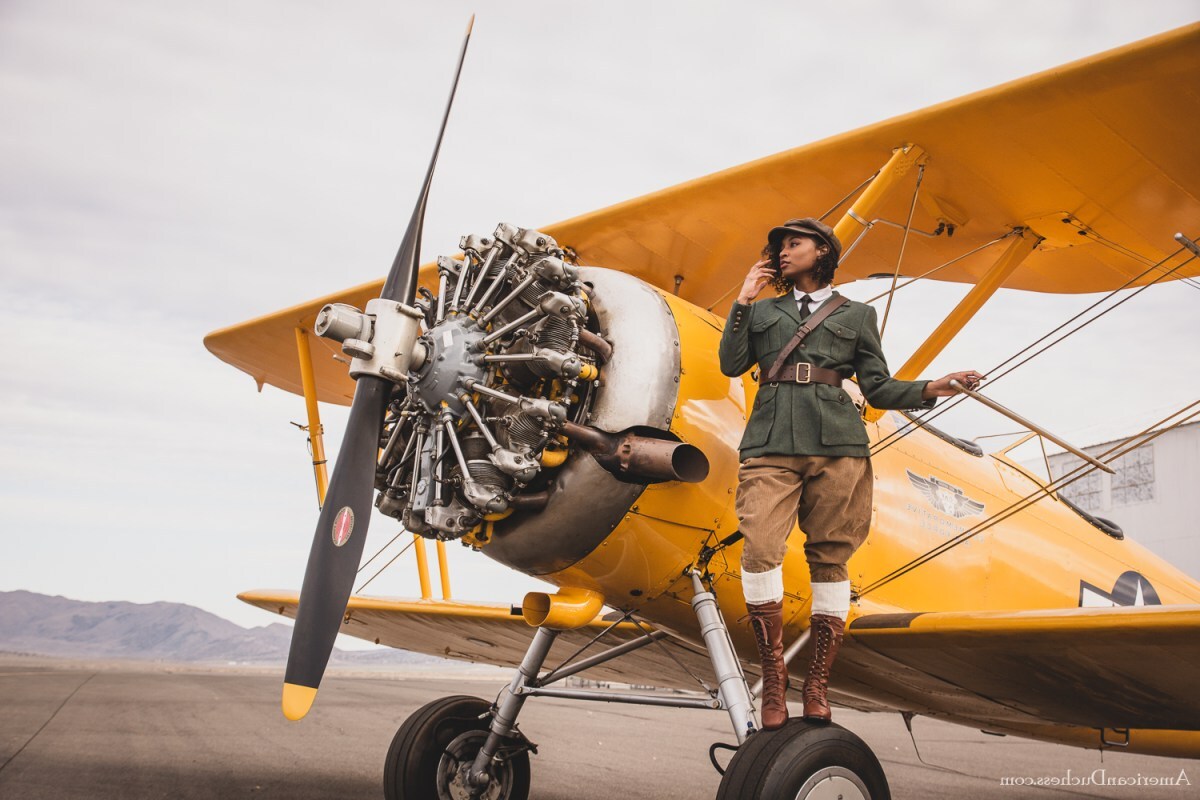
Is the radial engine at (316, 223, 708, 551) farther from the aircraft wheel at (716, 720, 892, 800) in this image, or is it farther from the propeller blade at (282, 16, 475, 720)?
the aircraft wheel at (716, 720, 892, 800)

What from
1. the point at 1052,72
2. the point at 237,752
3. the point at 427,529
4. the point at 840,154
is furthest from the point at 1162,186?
the point at 237,752

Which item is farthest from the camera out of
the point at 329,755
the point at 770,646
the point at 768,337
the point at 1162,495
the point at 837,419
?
the point at 1162,495

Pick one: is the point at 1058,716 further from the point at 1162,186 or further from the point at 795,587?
the point at 1162,186

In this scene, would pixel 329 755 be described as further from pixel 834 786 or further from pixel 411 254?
pixel 834 786

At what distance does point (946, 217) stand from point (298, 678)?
13.6 feet

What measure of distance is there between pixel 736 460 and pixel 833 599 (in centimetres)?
79

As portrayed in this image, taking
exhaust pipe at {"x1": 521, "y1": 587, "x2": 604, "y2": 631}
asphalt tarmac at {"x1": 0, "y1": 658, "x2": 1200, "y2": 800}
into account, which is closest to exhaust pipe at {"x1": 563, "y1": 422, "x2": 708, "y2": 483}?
exhaust pipe at {"x1": 521, "y1": 587, "x2": 604, "y2": 631}

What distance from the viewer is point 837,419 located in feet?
12.0

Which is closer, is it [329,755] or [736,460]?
[736,460]

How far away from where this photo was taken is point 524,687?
495cm

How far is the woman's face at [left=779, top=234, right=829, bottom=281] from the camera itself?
388cm

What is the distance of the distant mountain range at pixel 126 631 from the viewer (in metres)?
132

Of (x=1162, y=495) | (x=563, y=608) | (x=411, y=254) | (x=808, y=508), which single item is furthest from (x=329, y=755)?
(x=1162, y=495)

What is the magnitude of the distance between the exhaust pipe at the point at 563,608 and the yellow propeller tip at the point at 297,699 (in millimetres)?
941
